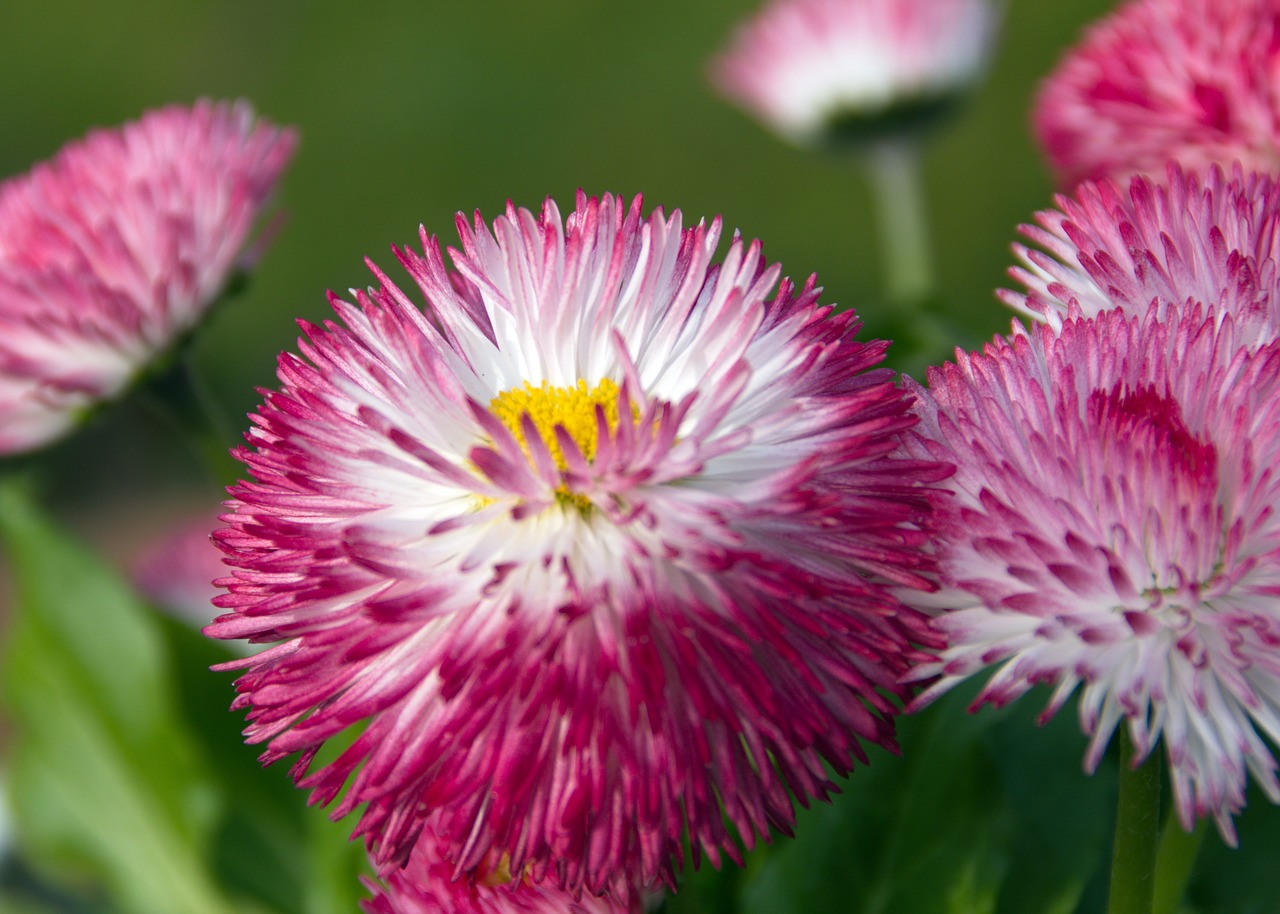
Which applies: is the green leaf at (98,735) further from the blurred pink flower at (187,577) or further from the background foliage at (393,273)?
the blurred pink flower at (187,577)

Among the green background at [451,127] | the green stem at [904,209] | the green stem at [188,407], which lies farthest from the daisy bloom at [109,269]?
the green background at [451,127]

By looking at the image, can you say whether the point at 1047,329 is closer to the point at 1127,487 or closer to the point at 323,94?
the point at 1127,487

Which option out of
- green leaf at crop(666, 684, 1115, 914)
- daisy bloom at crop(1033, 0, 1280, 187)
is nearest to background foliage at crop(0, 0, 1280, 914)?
green leaf at crop(666, 684, 1115, 914)

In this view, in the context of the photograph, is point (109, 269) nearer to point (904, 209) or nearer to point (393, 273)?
point (904, 209)

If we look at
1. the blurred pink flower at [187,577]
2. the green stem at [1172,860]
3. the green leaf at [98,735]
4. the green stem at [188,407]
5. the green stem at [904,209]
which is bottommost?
the green leaf at [98,735]

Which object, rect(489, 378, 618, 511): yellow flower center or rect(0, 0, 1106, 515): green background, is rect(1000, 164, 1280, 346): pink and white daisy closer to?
rect(489, 378, 618, 511): yellow flower center

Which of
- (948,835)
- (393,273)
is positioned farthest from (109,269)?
(393,273)
